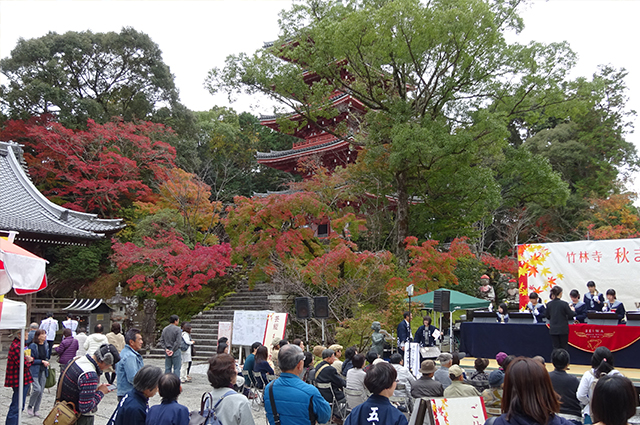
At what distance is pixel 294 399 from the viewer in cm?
377

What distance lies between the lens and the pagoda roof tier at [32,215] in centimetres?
1575

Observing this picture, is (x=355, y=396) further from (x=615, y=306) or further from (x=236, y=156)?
(x=236, y=156)

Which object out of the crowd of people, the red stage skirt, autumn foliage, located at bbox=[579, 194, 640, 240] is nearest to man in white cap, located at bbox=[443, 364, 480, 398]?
the crowd of people

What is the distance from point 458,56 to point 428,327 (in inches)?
319

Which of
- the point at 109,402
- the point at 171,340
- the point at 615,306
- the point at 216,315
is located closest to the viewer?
the point at 109,402

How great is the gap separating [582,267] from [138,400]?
533 inches

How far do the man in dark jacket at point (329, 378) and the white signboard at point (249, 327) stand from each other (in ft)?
17.6

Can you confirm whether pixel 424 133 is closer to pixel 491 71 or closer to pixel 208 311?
pixel 491 71

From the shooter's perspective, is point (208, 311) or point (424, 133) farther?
point (208, 311)

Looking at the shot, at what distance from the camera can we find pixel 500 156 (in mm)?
17906

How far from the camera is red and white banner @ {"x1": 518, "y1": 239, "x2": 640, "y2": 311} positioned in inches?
534

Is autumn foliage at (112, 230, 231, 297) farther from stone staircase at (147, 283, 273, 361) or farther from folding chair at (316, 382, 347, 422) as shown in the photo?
folding chair at (316, 382, 347, 422)

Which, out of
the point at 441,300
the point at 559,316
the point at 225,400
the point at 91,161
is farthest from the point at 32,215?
the point at 559,316

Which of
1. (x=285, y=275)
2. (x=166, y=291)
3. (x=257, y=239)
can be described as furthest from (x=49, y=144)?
(x=285, y=275)
